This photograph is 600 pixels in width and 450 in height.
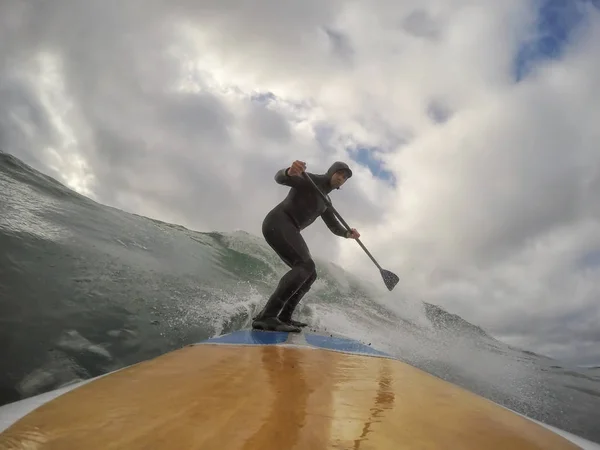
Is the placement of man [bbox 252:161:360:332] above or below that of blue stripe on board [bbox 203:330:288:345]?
above

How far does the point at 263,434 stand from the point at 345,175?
3320 mm

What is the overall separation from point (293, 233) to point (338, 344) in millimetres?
1310

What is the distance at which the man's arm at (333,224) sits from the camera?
4.43 metres

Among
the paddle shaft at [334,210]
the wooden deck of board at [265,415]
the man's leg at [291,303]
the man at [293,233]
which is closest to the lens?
the wooden deck of board at [265,415]

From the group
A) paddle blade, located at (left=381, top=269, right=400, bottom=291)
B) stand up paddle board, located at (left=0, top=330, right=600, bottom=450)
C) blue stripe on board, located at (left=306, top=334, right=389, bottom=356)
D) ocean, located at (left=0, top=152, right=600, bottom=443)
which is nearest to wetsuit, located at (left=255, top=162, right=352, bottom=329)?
blue stripe on board, located at (left=306, top=334, right=389, bottom=356)

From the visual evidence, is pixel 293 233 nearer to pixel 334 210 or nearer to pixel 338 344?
pixel 334 210

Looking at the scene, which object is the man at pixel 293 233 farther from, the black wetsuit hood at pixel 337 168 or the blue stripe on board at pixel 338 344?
the blue stripe on board at pixel 338 344

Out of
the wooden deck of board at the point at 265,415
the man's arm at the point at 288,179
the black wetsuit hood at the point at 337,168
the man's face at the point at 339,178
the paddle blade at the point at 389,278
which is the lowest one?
the wooden deck of board at the point at 265,415

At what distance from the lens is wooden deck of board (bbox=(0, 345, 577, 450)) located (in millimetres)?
958

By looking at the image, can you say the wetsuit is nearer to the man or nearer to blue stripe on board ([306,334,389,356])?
the man

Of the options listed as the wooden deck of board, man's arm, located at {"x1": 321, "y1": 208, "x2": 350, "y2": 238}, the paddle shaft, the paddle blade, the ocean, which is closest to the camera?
the wooden deck of board

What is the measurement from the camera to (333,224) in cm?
447

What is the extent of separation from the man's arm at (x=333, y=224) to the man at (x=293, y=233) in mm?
244

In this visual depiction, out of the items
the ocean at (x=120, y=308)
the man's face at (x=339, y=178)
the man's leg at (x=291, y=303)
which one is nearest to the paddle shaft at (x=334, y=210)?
the man's face at (x=339, y=178)
